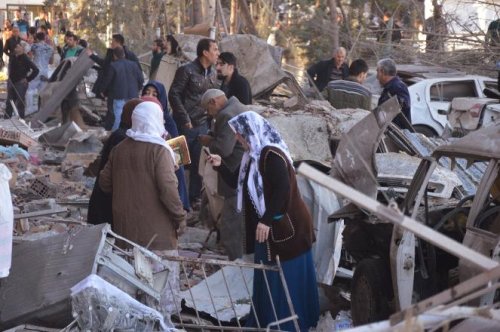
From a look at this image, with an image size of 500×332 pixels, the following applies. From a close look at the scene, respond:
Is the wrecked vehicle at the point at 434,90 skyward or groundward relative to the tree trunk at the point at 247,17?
groundward

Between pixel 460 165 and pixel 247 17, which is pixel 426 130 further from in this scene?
→ pixel 247 17

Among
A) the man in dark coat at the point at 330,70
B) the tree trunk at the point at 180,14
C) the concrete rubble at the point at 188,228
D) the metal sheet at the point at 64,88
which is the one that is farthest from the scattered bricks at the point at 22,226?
the tree trunk at the point at 180,14

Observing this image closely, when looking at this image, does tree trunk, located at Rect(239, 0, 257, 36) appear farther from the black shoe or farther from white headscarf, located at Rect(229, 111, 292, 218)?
white headscarf, located at Rect(229, 111, 292, 218)

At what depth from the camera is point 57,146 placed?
1606 centimetres

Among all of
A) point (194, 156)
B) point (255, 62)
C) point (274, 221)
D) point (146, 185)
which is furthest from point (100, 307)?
point (255, 62)

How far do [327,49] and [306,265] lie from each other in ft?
80.9

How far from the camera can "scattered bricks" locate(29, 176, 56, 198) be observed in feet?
39.1

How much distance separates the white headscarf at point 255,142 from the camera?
6.25 m

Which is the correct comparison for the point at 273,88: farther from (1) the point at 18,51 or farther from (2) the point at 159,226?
(2) the point at 159,226

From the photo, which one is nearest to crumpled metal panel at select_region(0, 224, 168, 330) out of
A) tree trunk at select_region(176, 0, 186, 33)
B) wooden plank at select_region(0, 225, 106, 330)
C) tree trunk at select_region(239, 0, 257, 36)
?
wooden plank at select_region(0, 225, 106, 330)

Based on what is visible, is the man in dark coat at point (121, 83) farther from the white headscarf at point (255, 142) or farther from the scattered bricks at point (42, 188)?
the white headscarf at point (255, 142)

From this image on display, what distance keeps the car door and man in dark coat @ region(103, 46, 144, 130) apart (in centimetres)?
462

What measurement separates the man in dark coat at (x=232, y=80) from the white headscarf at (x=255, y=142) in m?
4.08

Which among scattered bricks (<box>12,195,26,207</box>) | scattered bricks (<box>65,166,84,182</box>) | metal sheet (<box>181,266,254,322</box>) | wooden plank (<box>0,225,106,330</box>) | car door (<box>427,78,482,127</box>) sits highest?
wooden plank (<box>0,225,106,330</box>)
